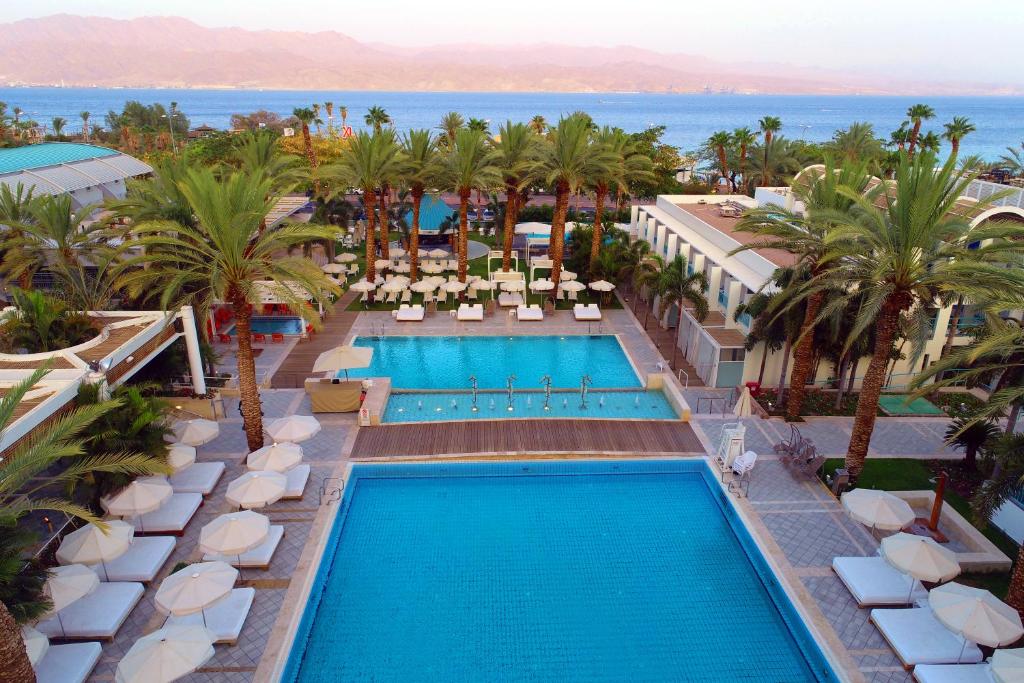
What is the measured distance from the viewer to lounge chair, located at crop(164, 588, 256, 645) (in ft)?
33.3

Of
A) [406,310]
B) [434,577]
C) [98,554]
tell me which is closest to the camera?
[98,554]

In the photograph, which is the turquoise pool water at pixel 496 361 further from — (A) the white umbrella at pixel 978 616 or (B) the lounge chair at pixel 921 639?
(A) the white umbrella at pixel 978 616

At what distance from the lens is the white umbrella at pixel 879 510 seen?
38.5 feet

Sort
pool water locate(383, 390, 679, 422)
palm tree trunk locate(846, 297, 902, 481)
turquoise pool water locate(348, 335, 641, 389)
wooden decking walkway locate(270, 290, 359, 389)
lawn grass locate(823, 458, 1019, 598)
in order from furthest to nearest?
1. turquoise pool water locate(348, 335, 641, 389)
2. wooden decking walkway locate(270, 290, 359, 389)
3. pool water locate(383, 390, 679, 422)
4. palm tree trunk locate(846, 297, 902, 481)
5. lawn grass locate(823, 458, 1019, 598)

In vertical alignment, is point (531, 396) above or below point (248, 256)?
below

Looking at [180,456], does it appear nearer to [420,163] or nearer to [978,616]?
[978,616]

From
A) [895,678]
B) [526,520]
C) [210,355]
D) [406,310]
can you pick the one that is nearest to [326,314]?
[406,310]

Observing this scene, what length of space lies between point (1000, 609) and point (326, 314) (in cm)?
2369

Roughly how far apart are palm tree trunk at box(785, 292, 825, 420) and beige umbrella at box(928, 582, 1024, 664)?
6.77 m

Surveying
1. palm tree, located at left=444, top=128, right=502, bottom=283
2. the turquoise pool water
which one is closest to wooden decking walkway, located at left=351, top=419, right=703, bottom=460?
the turquoise pool water

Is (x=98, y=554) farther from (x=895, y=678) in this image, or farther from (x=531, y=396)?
(x=895, y=678)

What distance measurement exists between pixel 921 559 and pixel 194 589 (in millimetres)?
11920

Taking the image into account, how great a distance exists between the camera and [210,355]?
1866 cm

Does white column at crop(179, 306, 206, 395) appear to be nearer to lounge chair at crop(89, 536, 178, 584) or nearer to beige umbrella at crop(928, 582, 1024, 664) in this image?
lounge chair at crop(89, 536, 178, 584)
